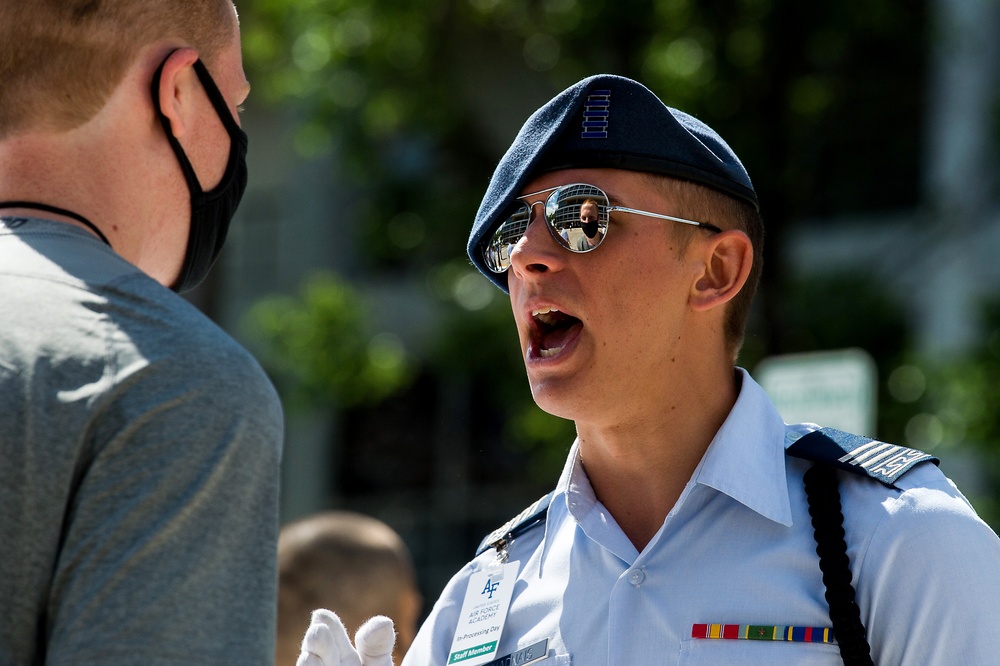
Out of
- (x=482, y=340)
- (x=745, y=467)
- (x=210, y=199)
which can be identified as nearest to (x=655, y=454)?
(x=745, y=467)

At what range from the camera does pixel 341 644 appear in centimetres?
257

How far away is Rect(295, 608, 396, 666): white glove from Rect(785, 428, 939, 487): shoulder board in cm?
85

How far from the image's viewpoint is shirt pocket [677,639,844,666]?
2215mm

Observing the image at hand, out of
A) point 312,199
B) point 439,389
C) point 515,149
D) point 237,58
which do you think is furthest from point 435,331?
point 237,58

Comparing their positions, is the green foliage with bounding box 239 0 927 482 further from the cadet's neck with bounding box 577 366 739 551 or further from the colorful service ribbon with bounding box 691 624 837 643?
the colorful service ribbon with bounding box 691 624 837 643

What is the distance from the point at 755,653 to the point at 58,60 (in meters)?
1.43

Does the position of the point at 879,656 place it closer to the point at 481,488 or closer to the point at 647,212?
the point at 647,212

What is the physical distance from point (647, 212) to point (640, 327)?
23cm

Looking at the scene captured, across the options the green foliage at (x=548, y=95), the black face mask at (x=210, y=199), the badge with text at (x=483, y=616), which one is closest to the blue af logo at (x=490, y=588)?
the badge with text at (x=483, y=616)

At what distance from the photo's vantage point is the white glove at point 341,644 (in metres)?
2.54

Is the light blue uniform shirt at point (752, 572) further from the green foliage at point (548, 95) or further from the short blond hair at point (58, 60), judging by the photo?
the green foliage at point (548, 95)

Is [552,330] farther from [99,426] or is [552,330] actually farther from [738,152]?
[738,152]

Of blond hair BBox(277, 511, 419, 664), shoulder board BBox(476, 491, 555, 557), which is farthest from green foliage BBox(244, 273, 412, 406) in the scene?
shoulder board BBox(476, 491, 555, 557)

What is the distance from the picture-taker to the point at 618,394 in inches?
104
